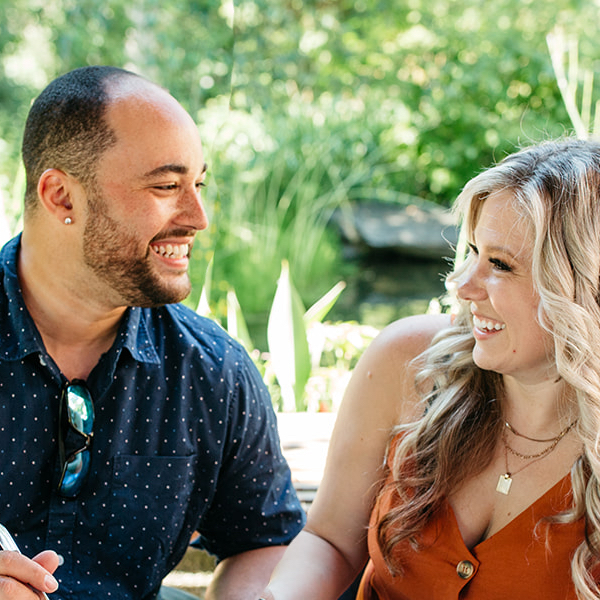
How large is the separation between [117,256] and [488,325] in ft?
2.43

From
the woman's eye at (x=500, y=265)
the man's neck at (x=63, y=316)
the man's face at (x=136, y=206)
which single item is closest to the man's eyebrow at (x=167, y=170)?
the man's face at (x=136, y=206)

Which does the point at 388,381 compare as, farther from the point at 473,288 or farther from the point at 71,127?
the point at 71,127

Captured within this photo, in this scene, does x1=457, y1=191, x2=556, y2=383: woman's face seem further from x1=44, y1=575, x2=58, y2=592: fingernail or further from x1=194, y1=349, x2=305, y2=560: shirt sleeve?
x1=44, y1=575, x2=58, y2=592: fingernail

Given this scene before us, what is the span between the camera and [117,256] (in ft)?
5.08

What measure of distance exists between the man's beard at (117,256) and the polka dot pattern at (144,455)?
0.33 feet

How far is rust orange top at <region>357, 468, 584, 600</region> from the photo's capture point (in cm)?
133

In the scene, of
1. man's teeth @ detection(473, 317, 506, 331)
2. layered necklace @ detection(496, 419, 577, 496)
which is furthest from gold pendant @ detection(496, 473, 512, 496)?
man's teeth @ detection(473, 317, 506, 331)

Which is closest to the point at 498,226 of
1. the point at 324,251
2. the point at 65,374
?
the point at 65,374

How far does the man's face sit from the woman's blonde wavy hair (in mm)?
570

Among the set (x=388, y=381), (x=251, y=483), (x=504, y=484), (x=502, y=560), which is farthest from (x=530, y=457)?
(x=251, y=483)

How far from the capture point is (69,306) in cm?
157

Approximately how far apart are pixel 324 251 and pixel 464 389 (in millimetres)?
5983

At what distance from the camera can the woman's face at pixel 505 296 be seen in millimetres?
1363

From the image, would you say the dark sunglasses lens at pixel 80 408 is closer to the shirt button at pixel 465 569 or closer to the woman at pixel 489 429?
the woman at pixel 489 429
